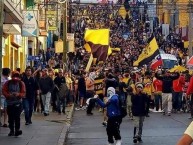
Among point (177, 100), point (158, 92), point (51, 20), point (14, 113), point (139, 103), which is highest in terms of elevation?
point (51, 20)

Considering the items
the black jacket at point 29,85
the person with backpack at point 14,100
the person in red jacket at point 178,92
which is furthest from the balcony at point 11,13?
the person in red jacket at point 178,92

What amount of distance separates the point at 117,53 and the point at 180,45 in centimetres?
536

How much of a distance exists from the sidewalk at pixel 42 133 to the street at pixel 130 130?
30 cm

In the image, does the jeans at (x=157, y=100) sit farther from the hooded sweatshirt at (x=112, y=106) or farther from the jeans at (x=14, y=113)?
the hooded sweatshirt at (x=112, y=106)

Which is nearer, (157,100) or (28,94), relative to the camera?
(28,94)

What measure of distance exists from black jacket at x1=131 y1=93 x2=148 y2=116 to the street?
0.71m

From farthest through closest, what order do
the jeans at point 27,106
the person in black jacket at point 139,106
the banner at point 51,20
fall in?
the banner at point 51,20 → the jeans at point 27,106 → the person in black jacket at point 139,106

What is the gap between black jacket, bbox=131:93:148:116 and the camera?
58.2 feet

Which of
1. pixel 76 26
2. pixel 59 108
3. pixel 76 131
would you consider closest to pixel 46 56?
pixel 59 108

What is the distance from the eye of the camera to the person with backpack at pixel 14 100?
59.7 feet

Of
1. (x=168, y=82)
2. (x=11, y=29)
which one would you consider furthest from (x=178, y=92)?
(x=11, y=29)

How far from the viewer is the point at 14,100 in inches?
719

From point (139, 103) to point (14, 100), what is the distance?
304 cm

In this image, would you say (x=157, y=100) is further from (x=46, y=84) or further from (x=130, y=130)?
(x=130, y=130)
